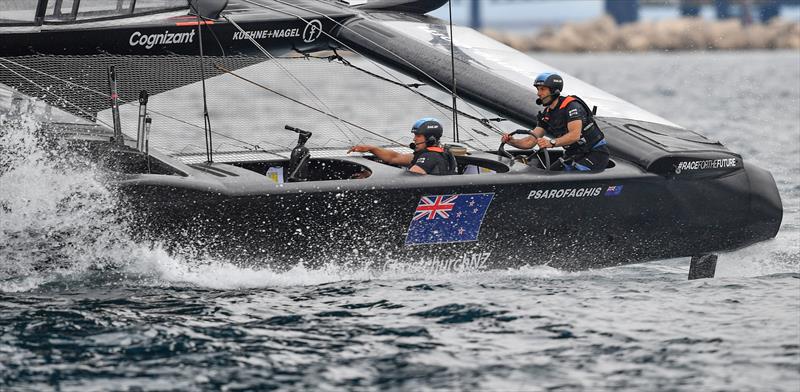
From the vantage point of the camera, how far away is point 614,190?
10008mm

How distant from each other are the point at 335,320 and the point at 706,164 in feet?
13.3

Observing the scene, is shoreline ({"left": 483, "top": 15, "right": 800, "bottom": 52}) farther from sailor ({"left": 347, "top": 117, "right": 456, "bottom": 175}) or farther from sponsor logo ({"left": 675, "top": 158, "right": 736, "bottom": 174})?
sailor ({"left": 347, "top": 117, "right": 456, "bottom": 175})

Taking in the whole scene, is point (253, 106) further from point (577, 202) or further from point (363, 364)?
point (363, 364)

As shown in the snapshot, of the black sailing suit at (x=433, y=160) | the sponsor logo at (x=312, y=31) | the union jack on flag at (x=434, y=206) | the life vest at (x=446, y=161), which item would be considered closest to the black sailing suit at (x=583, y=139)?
the life vest at (x=446, y=161)

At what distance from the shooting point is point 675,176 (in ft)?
33.7

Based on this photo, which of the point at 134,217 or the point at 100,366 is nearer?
the point at 100,366

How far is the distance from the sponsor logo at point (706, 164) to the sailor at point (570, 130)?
64 cm

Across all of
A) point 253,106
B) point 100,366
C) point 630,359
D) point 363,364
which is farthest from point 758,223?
point 253,106

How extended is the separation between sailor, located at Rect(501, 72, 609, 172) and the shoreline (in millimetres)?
73455

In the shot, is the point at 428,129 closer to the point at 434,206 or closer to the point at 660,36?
the point at 434,206

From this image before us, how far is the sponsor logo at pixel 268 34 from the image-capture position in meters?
11.3

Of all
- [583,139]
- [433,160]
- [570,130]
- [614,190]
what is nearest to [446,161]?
[433,160]

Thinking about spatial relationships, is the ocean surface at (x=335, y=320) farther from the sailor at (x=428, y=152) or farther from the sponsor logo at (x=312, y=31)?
the sponsor logo at (x=312, y=31)

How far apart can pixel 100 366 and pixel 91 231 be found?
1.94 meters
